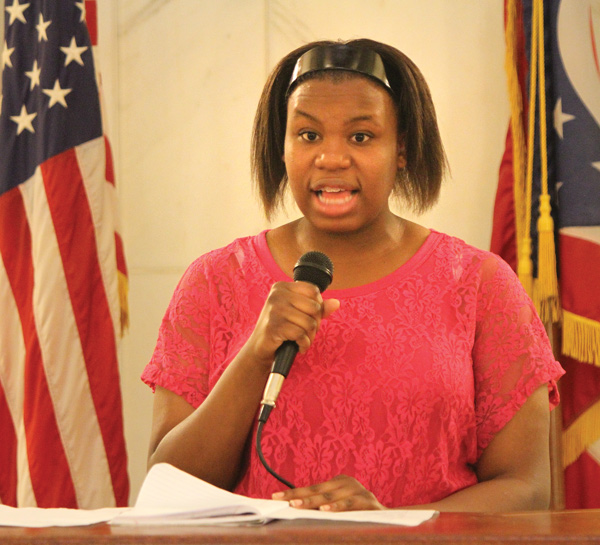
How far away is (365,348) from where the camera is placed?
60.5 inches

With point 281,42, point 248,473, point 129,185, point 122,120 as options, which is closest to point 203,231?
point 129,185

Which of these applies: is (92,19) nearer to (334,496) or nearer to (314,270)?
(314,270)

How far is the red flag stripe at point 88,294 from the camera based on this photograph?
2.50m

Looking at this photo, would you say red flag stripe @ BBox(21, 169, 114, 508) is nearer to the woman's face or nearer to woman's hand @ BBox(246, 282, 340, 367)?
the woman's face

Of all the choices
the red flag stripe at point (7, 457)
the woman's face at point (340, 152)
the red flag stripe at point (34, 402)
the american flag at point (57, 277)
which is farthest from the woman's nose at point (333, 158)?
the red flag stripe at point (7, 457)

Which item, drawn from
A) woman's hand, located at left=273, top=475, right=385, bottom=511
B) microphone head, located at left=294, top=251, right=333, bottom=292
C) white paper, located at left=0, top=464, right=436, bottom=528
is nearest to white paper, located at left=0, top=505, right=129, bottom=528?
white paper, located at left=0, top=464, right=436, bottom=528

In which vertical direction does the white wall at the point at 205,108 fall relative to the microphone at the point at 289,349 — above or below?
above

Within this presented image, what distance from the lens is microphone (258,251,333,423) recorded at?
1199 mm

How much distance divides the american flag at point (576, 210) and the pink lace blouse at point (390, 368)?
75 centimetres

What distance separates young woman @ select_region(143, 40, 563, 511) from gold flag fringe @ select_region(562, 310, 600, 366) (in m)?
0.68

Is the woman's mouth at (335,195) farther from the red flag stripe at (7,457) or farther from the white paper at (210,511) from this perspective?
the red flag stripe at (7,457)

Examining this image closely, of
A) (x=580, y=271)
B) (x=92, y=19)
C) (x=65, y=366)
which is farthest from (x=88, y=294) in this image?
(x=580, y=271)

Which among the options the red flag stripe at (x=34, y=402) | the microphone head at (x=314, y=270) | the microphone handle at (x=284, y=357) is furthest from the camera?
the red flag stripe at (x=34, y=402)

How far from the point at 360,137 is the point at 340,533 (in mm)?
943
